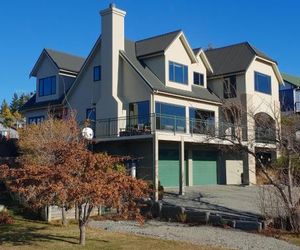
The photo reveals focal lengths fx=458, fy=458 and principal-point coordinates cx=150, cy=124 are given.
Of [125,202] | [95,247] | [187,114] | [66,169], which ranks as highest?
[187,114]

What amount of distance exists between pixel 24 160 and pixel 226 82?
18386mm

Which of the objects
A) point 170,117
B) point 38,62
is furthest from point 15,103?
point 170,117

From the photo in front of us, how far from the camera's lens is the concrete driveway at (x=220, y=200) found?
21.3m

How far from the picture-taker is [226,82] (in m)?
35.5

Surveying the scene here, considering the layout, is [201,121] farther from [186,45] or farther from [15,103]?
[15,103]

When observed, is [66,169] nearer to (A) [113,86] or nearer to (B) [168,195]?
(B) [168,195]

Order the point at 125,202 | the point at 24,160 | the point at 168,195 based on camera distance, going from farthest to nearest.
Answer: the point at 168,195, the point at 24,160, the point at 125,202

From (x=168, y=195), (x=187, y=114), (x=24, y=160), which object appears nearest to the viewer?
(x=24, y=160)

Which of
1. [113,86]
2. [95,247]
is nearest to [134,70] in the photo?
[113,86]

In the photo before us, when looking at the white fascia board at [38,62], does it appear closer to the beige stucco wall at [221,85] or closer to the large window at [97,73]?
the large window at [97,73]

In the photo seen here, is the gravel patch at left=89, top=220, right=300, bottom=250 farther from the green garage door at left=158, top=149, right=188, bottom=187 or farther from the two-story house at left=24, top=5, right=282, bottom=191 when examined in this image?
the green garage door at left=158, top=149, right=188, bottom=187

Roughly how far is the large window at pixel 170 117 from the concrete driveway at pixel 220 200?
13.3 ft

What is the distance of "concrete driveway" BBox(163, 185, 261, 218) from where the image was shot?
21.3m

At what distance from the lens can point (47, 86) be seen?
36656 mm
